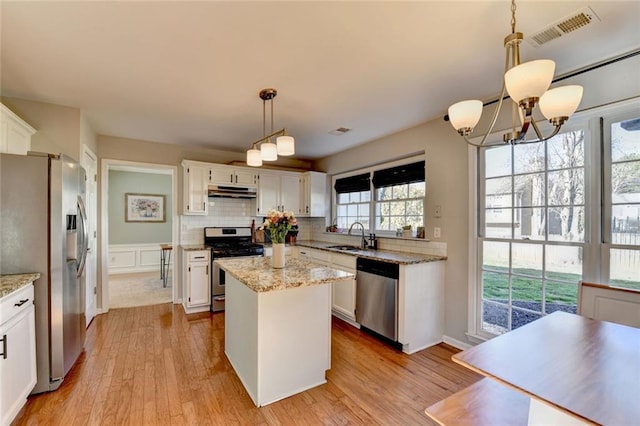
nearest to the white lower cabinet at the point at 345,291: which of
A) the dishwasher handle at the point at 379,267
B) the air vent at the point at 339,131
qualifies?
the dishwasher handle at the point at 379,267

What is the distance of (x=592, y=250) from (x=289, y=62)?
259cm

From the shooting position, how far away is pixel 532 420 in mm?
1139

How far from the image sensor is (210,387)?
221 cm

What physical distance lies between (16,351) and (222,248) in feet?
7.81

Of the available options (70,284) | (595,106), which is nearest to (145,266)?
(70,284)

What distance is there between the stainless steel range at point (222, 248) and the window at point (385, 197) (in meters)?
1.57

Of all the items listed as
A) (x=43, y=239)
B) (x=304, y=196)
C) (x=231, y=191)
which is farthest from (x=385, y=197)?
(x=43, y=239)

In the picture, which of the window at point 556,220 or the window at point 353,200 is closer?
the window at point 556,220

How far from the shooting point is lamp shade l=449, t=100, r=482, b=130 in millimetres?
1454

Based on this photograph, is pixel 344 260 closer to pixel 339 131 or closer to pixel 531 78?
pixel 339 131

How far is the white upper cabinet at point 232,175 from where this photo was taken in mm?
4328

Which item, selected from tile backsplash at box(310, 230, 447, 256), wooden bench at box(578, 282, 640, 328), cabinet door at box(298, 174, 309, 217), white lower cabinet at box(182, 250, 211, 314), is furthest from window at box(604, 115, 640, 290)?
white lower cabinet at box(182, 250, 211, 314)

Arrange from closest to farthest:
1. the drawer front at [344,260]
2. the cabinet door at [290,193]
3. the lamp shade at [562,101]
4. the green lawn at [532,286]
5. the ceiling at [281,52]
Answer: the lamp shade at [562,101] < the ceiling at [281,52] < the green lawn at [532,286] < the drawer front at [344,260] < the cabinet door at [290,193]

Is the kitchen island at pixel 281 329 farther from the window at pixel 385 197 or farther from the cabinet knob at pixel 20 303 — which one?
the window at pixel 385 197
